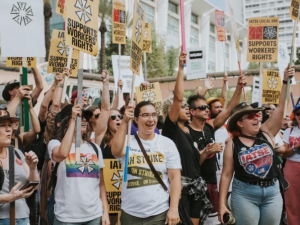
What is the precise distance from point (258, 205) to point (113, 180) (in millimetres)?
1598

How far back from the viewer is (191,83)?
25141 mm

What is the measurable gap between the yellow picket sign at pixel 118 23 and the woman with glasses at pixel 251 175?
3268 millimetres

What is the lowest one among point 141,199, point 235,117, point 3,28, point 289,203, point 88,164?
point 289,203

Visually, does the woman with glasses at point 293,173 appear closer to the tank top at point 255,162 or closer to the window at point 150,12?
the tank top at point 255,162

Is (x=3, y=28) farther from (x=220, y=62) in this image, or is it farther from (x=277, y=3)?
(x=277, y=3)

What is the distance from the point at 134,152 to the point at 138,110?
0.42 metres

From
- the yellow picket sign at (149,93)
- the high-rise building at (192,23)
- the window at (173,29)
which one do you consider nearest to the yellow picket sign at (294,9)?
the yellow picket sign at (149,93)

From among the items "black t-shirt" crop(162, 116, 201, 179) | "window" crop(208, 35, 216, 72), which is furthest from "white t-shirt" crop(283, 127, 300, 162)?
"window" crop(208, 35, 216, 72)

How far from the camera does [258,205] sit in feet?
15.2

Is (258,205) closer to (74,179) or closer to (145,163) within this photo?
(145,163)

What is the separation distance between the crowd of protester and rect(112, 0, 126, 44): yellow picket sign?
6.11 ft

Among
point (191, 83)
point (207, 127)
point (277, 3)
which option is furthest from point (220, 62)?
point (277, 3)

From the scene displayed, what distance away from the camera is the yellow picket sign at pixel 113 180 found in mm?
5086

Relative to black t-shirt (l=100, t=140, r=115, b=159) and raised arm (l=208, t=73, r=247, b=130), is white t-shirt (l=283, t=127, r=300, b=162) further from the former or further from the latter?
black t-shirt (l=100, t=140, r=115, b=159)
